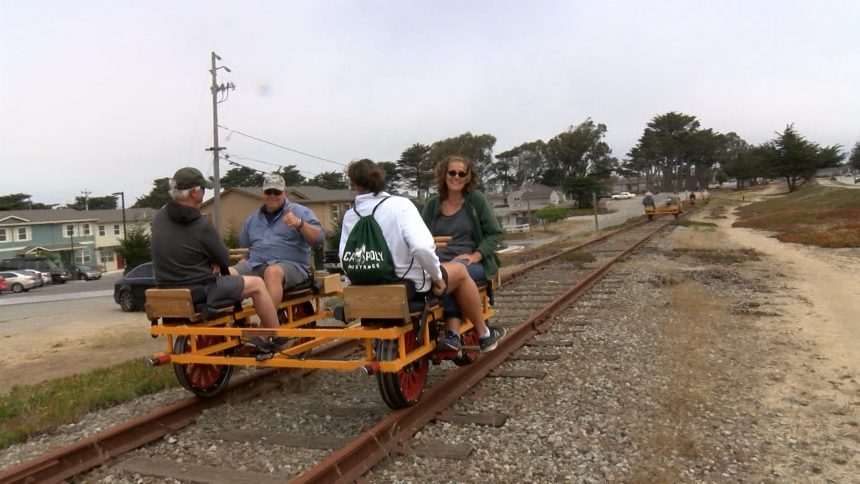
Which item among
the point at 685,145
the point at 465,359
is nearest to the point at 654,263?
the point at 465,359

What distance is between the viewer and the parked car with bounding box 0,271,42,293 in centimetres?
3884

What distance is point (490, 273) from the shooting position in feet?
17.3

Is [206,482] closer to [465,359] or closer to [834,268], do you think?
[465,359]

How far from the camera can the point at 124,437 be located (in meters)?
4.14

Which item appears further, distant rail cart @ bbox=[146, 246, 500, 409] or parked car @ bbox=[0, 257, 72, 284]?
parked car @ bbox=[0, 257, 72, 284]

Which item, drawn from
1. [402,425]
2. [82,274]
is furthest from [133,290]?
[82,274]

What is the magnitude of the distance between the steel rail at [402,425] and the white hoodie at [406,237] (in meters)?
0.85

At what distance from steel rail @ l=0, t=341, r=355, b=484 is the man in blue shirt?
0.76 m

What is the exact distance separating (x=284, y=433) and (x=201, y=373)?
1193 mm

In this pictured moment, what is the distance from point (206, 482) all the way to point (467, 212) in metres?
2.84

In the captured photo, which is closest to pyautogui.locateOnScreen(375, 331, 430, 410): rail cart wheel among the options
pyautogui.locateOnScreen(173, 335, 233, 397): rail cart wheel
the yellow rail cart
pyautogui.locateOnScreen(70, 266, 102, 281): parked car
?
the yellow rail cart

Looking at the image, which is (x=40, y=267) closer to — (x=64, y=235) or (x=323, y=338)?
(x=64, y=235)

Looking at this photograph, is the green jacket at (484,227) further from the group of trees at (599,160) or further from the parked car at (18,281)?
the group of trees at (599,160)

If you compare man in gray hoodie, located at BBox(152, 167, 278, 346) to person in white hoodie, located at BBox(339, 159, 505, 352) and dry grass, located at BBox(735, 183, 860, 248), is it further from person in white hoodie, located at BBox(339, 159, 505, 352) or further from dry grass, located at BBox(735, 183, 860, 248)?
dry grass, located at BBox(735, 183, 860, 248)
